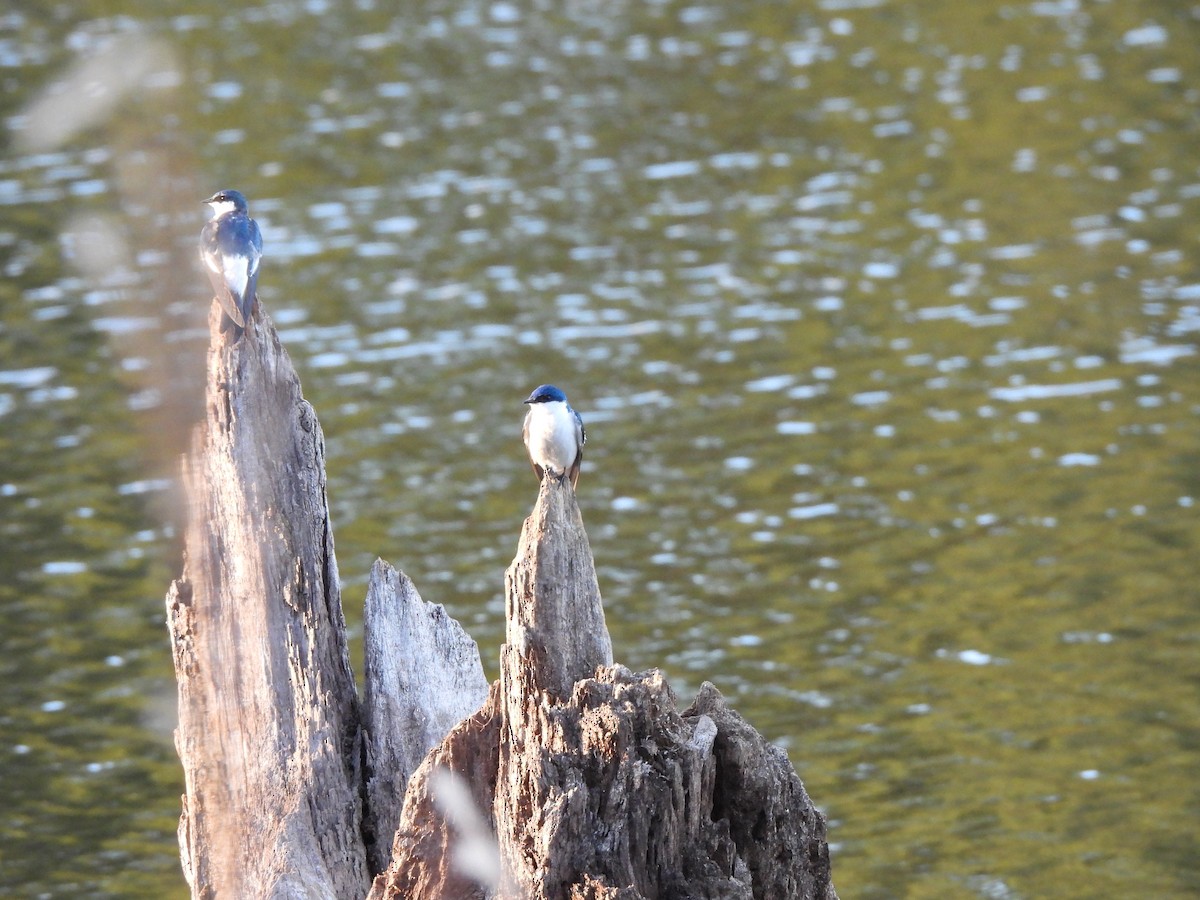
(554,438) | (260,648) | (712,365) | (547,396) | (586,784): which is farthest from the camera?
(712,365)

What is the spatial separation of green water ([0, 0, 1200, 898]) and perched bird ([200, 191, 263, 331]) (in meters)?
7.27

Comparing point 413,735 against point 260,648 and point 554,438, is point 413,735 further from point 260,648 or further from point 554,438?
point 554,438

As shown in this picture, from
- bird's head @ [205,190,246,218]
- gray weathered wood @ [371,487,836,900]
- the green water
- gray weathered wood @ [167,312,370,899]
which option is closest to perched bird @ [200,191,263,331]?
gray weathered wood @ [167,312,370,899]

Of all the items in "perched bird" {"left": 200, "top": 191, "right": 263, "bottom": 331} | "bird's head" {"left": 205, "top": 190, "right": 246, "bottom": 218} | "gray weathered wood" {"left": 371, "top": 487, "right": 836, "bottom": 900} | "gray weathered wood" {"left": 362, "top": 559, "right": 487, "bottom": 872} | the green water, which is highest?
"perched bird" {"left": 200, "top": 191, "right": 263, "bottom": 331}

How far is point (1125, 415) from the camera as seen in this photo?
24953 millimetres

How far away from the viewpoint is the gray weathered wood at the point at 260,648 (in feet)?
39.4

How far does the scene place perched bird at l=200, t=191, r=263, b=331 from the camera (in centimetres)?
1201

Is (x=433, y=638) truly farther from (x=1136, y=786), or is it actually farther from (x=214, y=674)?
(x=1136, y=786)

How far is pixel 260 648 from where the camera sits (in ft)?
40.0

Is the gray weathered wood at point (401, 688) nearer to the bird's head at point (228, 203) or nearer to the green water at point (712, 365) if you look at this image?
the bird's head at point (228, 203)

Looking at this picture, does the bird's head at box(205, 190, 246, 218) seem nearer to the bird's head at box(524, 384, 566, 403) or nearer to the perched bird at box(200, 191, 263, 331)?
the perched bird at box(200, 191, 263, 331)

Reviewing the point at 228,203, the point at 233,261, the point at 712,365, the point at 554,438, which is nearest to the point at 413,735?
the point at 554,438

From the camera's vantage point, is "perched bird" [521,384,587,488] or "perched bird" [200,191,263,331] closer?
"perched bird" [521,384,587,488]

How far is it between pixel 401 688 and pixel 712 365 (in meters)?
15.6
